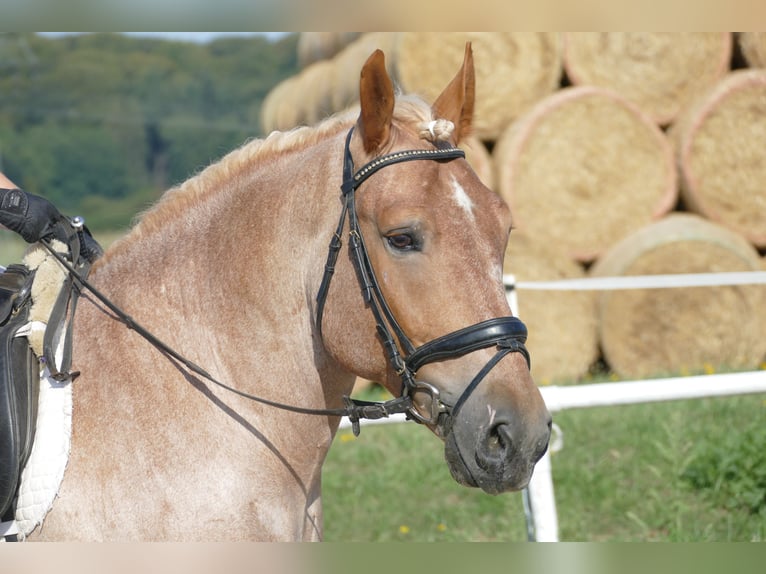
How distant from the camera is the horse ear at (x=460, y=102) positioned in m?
2.47

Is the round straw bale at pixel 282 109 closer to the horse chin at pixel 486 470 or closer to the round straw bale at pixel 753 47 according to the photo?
the round straw bale at pixel 753 47

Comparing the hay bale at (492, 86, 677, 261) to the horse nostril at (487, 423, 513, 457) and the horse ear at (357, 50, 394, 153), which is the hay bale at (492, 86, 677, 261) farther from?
the horse nostril at (487, 423, 513, 457)

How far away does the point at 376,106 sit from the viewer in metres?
2.23

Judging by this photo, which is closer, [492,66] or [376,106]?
[376,106]

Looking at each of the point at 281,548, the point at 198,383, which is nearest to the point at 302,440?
the point at 198,383

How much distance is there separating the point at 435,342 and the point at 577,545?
2.07 ft

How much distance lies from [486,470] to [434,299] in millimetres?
448

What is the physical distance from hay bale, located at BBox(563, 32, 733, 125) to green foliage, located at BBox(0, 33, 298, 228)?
1467cm

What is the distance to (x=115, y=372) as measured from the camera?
7.61 ft

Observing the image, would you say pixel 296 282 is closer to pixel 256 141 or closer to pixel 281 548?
pixel 256 141

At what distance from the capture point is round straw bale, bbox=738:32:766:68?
6.62 m

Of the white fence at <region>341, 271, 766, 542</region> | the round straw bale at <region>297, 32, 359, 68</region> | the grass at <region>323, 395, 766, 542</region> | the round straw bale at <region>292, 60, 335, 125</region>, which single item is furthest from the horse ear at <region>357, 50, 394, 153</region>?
the round straw bale at <region>297, 32, 359, 68</region>

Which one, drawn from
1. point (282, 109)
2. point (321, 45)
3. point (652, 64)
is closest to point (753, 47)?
point (652, 64)

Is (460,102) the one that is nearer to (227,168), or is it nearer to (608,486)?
(227,168)
